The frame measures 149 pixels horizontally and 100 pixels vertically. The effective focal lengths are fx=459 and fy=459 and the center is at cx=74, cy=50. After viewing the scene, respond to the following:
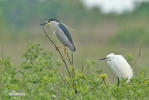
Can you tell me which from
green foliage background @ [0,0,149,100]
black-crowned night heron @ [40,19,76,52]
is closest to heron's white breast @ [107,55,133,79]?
green foliage background @ [0,0,149,100]

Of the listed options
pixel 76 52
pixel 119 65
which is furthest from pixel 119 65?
pixel 76 52

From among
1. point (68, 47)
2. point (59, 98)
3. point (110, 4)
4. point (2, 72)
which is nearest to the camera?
point (59, 98)

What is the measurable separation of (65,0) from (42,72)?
30.7 meters

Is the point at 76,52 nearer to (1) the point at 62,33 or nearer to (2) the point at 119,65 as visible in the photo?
(1) the point at 62,33

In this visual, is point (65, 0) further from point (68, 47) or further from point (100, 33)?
point (68, 47)

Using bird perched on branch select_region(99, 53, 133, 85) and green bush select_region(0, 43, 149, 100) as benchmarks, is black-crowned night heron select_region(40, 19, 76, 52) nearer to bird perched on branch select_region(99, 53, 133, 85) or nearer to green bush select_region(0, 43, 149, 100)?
bird perched on branch select_region(99, 53, 133, 85)

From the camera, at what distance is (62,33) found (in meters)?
5.12

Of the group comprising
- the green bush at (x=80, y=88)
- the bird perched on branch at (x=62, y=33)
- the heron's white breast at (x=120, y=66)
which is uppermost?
the bird perched on branch at (x=62, y=33)

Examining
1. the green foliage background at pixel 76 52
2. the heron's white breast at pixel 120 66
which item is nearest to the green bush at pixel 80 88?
the green foliage background at pixel 76 52

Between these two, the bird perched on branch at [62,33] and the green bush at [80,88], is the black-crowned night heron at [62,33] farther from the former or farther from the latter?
the green bush at [80,88]

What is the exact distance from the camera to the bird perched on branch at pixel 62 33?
5038 millimetres

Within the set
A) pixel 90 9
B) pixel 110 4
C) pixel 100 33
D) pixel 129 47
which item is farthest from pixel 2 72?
pixel 110 4

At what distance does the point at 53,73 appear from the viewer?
4316 mm

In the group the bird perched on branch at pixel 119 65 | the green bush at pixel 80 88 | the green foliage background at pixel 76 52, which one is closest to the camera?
the green bush at pixel 80 88
